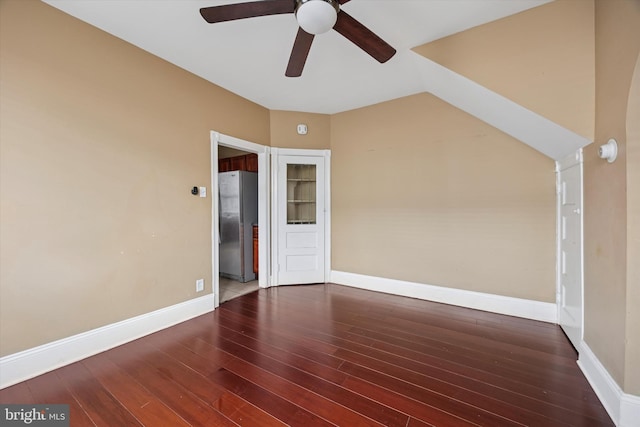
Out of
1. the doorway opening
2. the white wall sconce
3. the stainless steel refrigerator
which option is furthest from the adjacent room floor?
the white wall sconce

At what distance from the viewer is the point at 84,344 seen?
6.57 feet

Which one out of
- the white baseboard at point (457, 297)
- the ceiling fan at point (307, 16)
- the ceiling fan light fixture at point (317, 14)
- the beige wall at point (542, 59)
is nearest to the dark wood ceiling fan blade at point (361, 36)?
the ceiling fan at point (307, 16)

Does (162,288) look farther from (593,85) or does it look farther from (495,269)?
(593,85)

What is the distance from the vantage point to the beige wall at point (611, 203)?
1.34 m

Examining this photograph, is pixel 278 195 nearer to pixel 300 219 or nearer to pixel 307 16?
pixel 300 219

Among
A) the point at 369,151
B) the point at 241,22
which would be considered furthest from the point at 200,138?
the point at 369,151

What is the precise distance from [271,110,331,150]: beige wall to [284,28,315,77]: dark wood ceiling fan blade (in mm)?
1788

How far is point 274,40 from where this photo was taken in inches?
88.0

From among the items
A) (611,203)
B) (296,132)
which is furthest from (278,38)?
(611,203)

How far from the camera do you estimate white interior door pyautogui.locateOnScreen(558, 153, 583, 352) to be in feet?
6.47

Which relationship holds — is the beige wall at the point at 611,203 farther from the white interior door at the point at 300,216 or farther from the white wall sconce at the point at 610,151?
the white interior door at the point at 300,216

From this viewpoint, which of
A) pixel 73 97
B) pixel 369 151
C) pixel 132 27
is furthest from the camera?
pixel 369 151

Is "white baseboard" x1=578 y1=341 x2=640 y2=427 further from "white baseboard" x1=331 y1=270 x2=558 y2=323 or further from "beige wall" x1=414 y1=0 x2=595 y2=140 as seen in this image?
"beige wall" x1=414 y1=0 x2=595 y2=140

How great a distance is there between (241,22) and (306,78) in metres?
1.00
